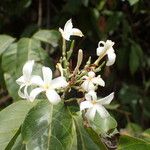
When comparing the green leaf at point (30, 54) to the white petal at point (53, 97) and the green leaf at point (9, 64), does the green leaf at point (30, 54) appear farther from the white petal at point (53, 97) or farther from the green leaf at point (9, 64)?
the white petal at point (53, 97)

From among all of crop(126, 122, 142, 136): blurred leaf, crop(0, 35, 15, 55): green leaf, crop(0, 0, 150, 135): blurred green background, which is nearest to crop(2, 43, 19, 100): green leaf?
crop(0, 35, 15, 55): green leaf

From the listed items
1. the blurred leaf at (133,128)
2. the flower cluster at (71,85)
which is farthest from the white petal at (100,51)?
the blurred leaf at (133,128)

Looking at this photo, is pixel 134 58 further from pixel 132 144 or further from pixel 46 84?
pixel 46 84

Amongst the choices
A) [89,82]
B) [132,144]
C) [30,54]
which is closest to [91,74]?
[89,82]

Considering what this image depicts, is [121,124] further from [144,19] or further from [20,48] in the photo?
[20,48]

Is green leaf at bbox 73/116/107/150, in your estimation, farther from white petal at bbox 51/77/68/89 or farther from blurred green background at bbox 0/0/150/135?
blurred green background at bbox 0/0/150/135

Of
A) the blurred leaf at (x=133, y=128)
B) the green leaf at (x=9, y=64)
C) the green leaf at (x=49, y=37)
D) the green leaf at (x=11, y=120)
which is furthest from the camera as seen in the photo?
the blurred leaf at (x=133, y=128)
